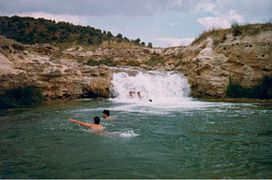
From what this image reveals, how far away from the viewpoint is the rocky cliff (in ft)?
72.1

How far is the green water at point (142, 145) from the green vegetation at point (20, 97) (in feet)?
8.92

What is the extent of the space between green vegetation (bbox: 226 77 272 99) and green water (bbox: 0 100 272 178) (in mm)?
6194

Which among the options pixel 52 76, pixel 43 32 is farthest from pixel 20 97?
pixel 43 32

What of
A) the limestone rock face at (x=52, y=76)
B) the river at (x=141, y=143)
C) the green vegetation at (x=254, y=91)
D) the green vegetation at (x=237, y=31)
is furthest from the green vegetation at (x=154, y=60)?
the river at (x=141, y=143)

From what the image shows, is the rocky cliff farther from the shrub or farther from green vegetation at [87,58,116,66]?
green vegetation at [87,58,116,66]

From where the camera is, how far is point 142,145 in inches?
421

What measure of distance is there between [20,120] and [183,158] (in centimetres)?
846

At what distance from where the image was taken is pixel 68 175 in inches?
314

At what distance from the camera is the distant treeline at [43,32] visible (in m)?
46.2

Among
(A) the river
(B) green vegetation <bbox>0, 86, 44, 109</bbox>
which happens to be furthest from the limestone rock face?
(A) the river

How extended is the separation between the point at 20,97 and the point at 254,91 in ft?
44.6

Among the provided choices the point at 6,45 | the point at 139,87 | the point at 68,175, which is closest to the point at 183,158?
the point at 68,175

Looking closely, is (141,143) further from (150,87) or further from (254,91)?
(254,91)

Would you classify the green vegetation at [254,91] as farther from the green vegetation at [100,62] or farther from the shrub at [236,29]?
the green vegetation at [100,62]
